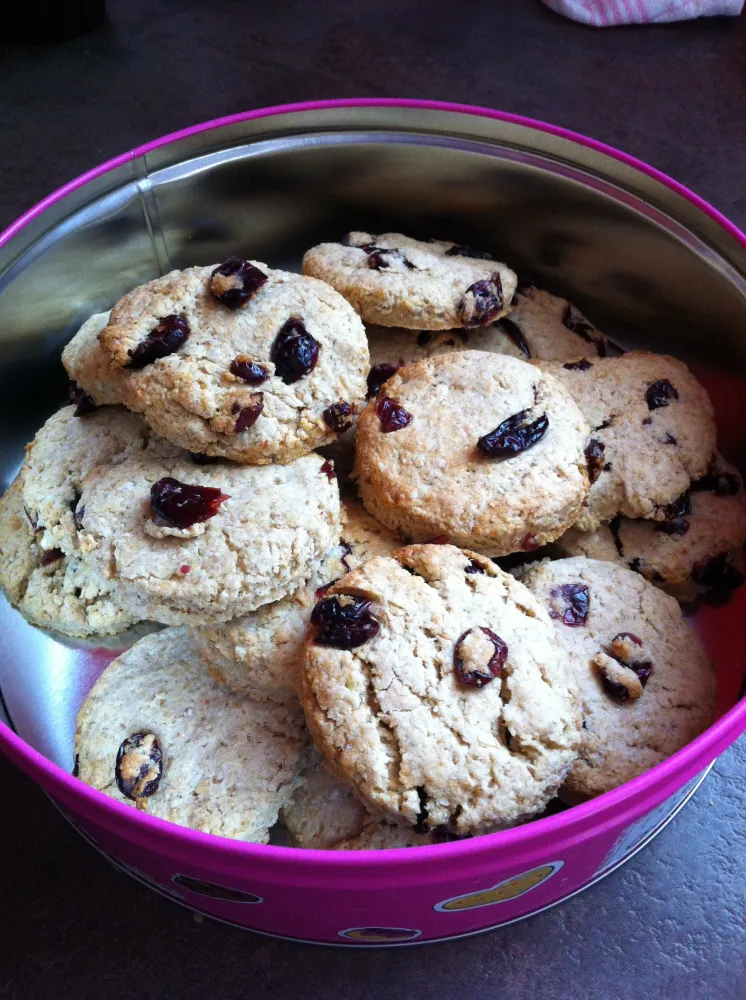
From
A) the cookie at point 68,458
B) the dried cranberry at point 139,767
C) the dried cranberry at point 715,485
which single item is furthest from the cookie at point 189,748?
the dried cranberry at point 715,485

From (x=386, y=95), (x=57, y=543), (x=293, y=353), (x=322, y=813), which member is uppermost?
(x=386, y=95)

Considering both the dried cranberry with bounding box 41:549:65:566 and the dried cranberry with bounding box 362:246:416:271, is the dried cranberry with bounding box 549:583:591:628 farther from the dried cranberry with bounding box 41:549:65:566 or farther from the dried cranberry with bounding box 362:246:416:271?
the dried cranberry with bounding box 41:549:65:566

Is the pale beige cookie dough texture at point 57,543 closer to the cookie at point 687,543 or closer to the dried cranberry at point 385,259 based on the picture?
the dried cranberry at point 385,259

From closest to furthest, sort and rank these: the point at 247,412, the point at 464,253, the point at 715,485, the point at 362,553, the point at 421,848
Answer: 1. the point at 421,848
2. the point at 247,412
3. the point at 362,553
4. the point at 715,485
5. the point at 464,253

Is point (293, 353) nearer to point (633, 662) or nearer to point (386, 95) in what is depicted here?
point (633, 662)

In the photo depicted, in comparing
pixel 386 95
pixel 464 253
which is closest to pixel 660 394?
pixel 464 253

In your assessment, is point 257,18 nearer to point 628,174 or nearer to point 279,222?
point 279,222

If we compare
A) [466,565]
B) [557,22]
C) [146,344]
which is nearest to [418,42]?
[557,22]
